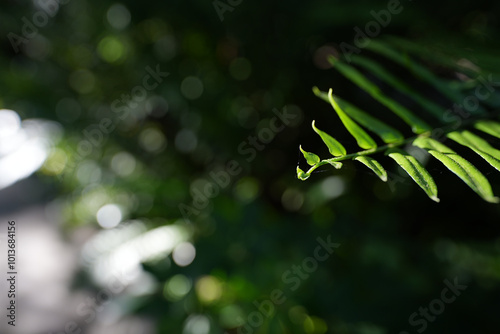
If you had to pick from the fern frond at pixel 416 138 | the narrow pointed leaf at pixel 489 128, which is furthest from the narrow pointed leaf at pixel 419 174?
the narrow pointed leaf at pixel 489 128

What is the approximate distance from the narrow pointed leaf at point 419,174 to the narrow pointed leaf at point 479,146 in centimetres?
6

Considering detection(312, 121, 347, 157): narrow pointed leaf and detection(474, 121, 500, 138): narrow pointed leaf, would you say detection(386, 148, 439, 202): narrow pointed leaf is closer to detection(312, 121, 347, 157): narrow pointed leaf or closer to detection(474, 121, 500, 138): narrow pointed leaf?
detection(312, 121, 347, 157): narrow pointed leaf

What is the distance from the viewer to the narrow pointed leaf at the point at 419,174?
0.40 metres

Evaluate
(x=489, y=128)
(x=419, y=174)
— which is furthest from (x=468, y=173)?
(x=489, y=128)

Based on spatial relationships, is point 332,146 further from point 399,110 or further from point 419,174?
point 399,110

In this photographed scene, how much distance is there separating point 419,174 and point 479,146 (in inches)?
4.3

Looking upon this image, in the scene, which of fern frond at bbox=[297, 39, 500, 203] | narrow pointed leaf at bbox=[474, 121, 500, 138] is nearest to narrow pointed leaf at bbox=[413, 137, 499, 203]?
fern frond at bbox=[297, 39, 500, 203]

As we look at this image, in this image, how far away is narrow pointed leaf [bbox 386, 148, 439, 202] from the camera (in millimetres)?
403

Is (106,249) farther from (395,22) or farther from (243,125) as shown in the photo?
Result: (395,22)

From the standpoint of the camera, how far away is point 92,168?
1.53 metres

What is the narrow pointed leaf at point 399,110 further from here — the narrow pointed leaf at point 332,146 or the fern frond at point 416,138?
the narrow pointed leaf at point 332,146

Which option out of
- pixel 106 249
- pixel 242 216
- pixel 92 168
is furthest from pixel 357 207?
pixel 92 168

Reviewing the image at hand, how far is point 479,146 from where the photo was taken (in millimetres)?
478

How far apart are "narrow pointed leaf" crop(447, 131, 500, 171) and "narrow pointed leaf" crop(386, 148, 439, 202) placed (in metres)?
0.06
